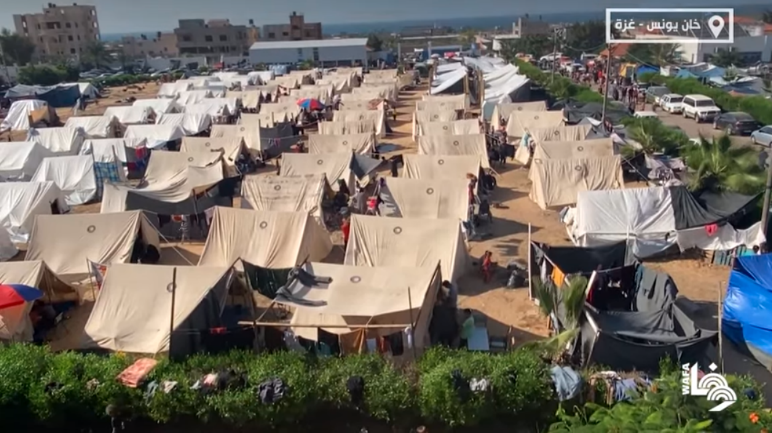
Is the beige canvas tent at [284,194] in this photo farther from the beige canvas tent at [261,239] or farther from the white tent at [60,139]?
the white tent at [60,139]

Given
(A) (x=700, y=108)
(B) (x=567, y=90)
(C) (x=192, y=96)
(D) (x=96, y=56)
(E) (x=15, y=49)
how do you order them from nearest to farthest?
(A) (x=700, y=108) < (B) (x=567, y=90) < (C) (x=192, y=96) < (E) (x=15, y=49) < (D) (x=96, y=56)

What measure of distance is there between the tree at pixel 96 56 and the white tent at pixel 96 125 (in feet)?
188

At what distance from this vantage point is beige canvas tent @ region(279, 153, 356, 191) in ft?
60.8

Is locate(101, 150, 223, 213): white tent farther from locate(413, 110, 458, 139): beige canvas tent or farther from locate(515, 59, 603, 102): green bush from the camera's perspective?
locate(515, 59, 603, 102): green bush

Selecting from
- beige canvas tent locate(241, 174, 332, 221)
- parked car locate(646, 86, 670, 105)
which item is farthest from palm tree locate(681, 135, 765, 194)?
parked car locate(646, 86, 670, 105)

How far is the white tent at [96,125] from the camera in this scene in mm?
27203

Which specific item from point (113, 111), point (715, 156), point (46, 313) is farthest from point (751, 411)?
point (113, 111)

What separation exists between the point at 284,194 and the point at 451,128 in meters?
9.84

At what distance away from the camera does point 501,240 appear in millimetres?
15836

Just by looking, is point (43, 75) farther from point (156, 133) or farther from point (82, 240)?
point (82, 240)

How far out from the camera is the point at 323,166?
19.0m

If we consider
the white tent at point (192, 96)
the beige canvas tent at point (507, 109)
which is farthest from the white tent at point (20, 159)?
the beige canvas tent at point (507, 109)

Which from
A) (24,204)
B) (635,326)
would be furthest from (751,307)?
(24,204)

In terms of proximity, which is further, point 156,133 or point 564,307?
point 156,133
